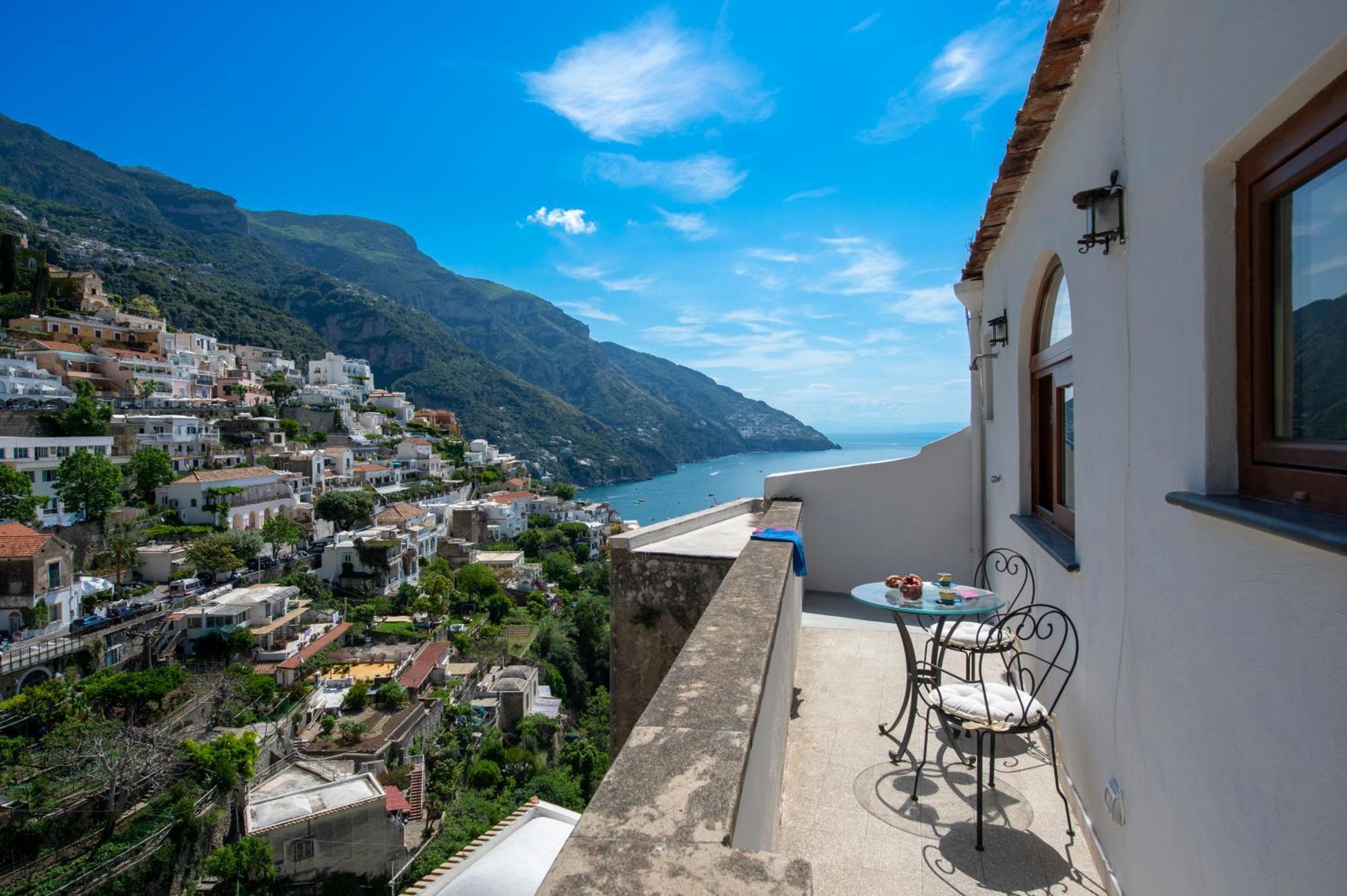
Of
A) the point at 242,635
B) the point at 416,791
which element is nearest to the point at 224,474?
the point at 242,635

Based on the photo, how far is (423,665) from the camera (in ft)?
88.2

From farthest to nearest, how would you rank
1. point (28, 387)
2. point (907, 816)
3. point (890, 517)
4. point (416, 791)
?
point (28, 387) → point (416, 791) → point (890, 517) → point (907, 816)

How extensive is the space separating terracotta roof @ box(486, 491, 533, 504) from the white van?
2456cm

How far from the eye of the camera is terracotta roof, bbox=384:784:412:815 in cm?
1770

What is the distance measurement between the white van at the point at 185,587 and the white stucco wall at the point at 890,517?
3461 centimetres

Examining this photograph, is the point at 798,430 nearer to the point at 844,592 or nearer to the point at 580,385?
the point at 580,385

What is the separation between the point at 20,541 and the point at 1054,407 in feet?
117

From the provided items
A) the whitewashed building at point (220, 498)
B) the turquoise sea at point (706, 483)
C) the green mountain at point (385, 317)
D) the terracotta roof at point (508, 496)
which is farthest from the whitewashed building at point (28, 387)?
the turquoise sea at point (706, 483)

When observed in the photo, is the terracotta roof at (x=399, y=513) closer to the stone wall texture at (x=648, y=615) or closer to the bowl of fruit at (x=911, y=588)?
the stone wall texture at (x=648, y=615)

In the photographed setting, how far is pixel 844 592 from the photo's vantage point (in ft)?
18.8

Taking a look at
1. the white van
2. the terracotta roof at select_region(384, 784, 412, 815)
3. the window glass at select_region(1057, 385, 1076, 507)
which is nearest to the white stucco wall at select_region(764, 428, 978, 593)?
the window glass at select_region(1057, 385, 1076, 507)

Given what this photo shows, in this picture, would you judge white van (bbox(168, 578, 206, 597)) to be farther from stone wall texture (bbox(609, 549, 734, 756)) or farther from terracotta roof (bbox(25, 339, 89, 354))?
stone wall texture (bbox(609, 549, 734, 756))

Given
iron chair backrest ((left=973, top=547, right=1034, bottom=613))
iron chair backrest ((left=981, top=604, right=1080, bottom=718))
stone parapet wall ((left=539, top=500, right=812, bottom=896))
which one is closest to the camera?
stone parapet wall ((left=539, top=500, right=812, bottom=896))

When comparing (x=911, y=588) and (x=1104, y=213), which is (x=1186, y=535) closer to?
(x=1104, y=213)
